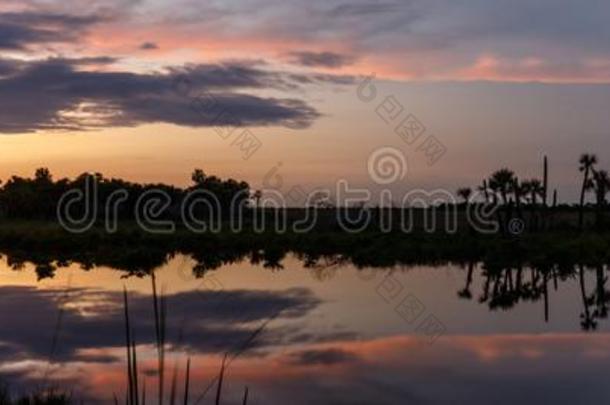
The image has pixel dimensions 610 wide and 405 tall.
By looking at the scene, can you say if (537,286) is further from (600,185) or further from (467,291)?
(600,185)

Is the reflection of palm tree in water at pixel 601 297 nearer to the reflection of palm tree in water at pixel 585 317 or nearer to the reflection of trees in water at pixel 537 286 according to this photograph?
the reflection of trees in water at pixel 537 286

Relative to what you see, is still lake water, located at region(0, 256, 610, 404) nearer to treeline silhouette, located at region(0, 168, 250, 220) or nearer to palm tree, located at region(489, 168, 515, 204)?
palm tree, located at region(489, 168, 515, 204)

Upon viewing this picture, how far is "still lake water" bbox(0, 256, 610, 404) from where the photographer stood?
1139cm

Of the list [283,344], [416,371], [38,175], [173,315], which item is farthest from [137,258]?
[38,175]

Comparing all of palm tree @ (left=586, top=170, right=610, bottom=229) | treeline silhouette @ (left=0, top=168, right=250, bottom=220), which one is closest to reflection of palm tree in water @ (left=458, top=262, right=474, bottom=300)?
palm tree @ (left=586, top=170, right=610, bottom=229)

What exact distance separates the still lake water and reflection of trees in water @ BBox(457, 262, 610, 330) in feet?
0.35

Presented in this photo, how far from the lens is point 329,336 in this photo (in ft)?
52.4

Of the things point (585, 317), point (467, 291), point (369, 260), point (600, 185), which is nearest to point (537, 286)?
point (467, 291)

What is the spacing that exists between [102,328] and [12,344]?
2.26 m

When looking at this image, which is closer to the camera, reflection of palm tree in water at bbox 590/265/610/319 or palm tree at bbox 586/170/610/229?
reflection of palm tree in water at bbox 590/265/610/319

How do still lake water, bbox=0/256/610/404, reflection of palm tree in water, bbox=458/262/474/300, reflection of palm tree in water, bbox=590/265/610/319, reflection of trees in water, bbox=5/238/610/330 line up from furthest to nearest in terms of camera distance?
reflection of trees in water, bbox=5/238/610/330, reflection of palm tree in water, bbox=458/262/474/300, reflection of palm tree in water, bbox=590/265/610/319, still lake water, bbox=0/256/610/404

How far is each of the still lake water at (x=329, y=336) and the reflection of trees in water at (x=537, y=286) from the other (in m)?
0.11

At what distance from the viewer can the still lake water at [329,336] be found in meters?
11.4

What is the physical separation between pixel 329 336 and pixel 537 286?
12.3 meters
